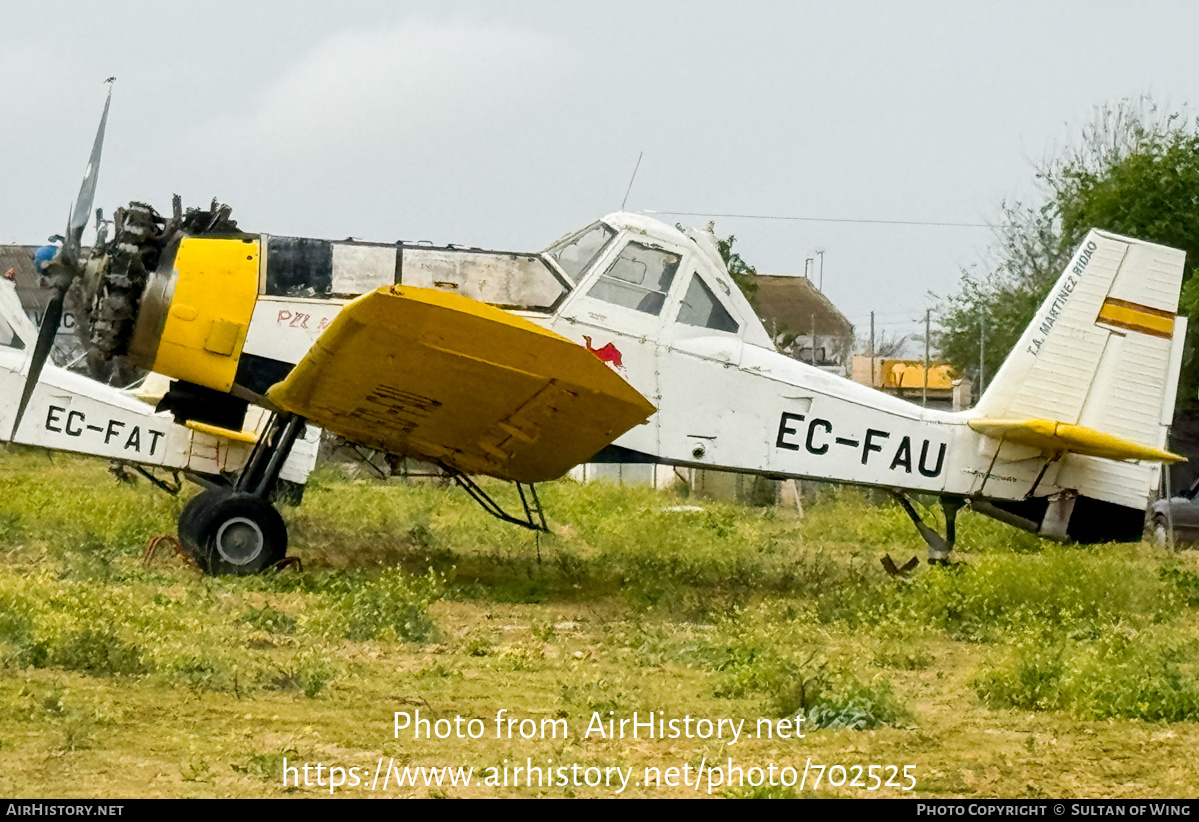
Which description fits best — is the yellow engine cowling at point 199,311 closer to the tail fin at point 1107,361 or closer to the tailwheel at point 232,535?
the tailwheel at point 232,535

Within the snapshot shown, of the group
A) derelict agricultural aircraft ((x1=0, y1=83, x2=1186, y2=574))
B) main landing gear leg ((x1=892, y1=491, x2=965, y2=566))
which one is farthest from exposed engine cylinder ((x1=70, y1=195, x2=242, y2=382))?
main landing gear leg ((x1=892, y1=491, x2=965, y2=566))

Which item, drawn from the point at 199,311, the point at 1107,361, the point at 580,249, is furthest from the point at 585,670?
the point at 1107,361

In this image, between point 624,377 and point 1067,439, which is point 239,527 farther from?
point 1067,439

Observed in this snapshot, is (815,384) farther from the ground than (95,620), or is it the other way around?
(815,384)

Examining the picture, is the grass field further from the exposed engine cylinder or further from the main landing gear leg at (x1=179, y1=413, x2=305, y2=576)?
the exposed engine cylinder

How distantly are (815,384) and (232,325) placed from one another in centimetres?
429

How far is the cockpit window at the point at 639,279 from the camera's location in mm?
11016

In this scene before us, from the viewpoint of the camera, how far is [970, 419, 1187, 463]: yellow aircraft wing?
10.8 metres

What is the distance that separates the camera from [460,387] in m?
9.67

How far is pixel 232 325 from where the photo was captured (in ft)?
34.8

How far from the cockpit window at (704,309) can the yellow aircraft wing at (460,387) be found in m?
1.40

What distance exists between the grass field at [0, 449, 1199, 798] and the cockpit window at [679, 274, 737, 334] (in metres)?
2.00

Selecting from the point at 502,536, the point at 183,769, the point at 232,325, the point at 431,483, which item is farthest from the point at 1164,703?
the point at 431,483

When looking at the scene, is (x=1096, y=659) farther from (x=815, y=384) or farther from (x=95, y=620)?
(x=95, y=620)
